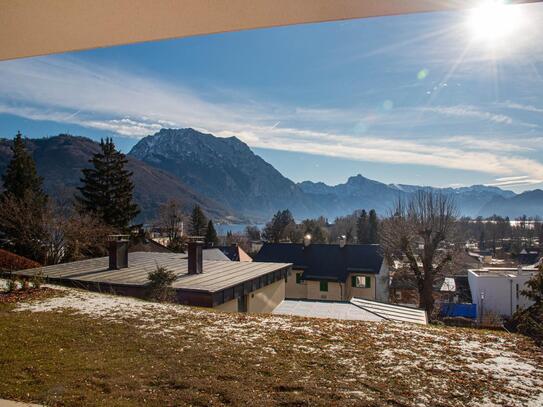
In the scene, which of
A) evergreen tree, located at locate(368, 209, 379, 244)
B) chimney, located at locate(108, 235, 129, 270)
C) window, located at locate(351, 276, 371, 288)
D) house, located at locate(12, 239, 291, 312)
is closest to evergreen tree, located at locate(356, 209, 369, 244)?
evergreen tree, located at locate(368, 209, 379, 244)

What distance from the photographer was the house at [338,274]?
22703 millimetres

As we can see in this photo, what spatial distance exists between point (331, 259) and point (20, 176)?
20.3 meters

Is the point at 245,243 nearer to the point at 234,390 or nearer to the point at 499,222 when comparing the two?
the point at 499,222

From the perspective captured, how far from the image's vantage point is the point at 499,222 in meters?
58.3

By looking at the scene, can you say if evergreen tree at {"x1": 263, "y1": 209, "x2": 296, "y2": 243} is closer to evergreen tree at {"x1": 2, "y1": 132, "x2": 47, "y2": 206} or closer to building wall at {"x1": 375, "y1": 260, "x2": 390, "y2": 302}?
building wall at {"x1": 375, "y1": 260, "x2": 390, "y2": 302}

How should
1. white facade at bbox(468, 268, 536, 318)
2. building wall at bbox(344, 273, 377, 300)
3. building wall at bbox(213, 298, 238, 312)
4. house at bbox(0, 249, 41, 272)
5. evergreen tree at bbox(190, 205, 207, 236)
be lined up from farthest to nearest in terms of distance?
evergreen tree at bbox(190, 205, 207, 236), building wall at bbox(344, 273, 377, 300), white facade at bbox(468, 268, 536, 318), house at bbox(0, 249, 41, 272), building wall at bbox(213, 298, 238, 312)

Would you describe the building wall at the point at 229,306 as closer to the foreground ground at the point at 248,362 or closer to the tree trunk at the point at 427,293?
the foreground ground at the point at 248,362

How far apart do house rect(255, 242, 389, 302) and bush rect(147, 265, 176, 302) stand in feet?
46.3

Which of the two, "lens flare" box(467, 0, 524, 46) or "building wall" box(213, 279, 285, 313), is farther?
"building wall" box(213, 279, 285, 313)

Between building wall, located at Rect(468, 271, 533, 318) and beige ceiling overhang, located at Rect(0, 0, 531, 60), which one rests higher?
beige ceiling overhang, located at Rect(0, 0, 531, 60)

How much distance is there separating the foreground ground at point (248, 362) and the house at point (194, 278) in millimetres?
2536

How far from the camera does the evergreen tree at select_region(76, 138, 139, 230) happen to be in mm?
26094

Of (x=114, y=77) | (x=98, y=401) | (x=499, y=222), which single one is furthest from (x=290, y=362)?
(x=499, y=222)

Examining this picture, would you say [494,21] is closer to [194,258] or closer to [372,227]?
[194,258]
